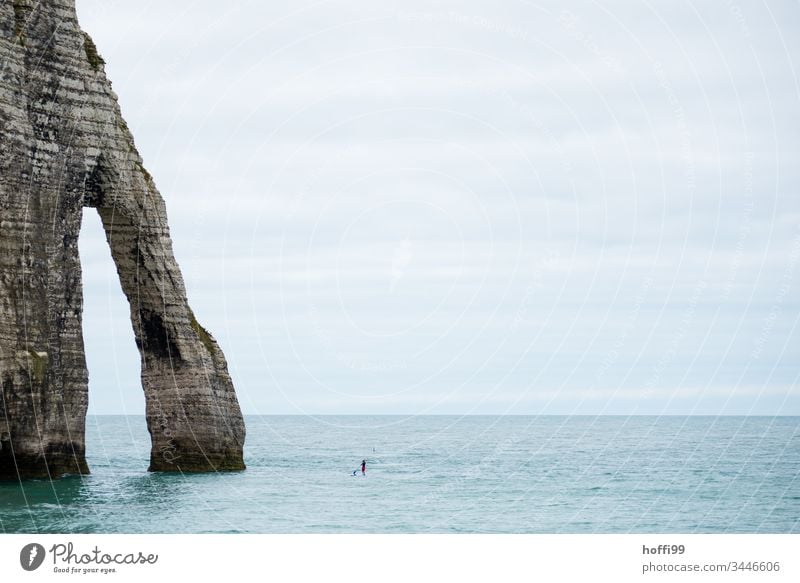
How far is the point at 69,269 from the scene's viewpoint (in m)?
49.7

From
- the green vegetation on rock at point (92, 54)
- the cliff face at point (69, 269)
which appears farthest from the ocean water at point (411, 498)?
the green vegetation on rock at point (92, 54)

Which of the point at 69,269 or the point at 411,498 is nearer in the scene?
the point at 69,269

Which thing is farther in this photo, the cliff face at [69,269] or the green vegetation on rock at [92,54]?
the green vegetation on rock at [92,54]

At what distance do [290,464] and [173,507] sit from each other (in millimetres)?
28567

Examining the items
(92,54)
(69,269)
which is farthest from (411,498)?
(92,54)

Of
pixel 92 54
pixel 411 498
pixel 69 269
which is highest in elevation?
pixel 92 54

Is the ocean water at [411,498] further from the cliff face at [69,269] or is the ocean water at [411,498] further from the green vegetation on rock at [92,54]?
the green vegetation on rock at [92,54]

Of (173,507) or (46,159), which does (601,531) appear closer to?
(173,507)

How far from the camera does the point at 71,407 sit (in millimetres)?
49156

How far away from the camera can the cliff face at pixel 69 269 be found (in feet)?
152

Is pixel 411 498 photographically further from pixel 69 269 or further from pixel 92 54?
pixel 92 54

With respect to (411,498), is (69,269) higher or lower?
higher

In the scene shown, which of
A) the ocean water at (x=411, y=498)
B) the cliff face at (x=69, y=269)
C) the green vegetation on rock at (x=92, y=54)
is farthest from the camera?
the green vegetation on rock at (x=92, y=54)
